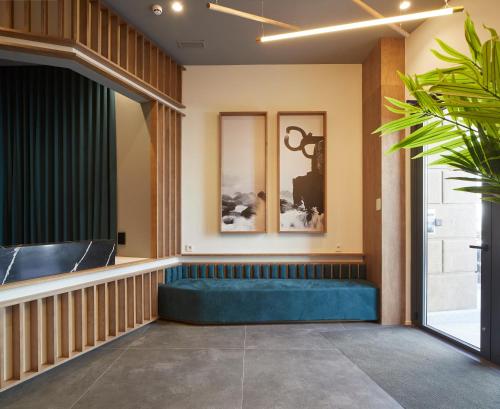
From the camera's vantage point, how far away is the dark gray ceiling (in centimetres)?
325

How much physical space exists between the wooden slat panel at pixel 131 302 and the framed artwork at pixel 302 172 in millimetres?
2236

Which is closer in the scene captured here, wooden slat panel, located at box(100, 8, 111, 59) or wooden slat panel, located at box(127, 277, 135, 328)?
wooden slat panel, located at box(100, 8, 111, 59)

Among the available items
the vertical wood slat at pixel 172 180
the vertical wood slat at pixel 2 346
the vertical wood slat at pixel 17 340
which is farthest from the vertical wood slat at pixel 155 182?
the vertical wood slat at pixel 2 346

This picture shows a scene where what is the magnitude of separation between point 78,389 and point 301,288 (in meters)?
2.64

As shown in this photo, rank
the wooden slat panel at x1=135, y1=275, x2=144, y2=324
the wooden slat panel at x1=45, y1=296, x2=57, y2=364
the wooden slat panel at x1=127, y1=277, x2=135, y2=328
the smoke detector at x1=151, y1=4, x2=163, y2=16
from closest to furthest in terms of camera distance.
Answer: the wooden slat panel at x1=45, y1=296, x2=57, y2=364 → the smoke detector at x1=151, y1=4, x2=163, y2=16 → the wooden slat panel at x1=127, y1=277, x2=135, y2=328 → the wooden slat panel at x1=135, y1=275, x2=144, y2=324

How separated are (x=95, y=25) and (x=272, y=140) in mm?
2656

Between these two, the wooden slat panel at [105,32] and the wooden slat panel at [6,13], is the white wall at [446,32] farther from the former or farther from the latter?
the wooden slat panel at [6,13]

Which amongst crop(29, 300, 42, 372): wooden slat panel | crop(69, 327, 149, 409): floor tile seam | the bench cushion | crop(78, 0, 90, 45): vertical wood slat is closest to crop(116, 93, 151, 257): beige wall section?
the bench cushion

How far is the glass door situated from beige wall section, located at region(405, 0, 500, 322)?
0.78 ft

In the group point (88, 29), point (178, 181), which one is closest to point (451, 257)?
point (178, 181)

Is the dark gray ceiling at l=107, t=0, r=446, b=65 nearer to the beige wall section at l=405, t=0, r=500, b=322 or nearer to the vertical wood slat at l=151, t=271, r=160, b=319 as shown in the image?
the beige wall section at l=405, t=0, r=500, b=322

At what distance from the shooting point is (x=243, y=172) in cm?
440

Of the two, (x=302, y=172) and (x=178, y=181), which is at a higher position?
(x=302, y=172)

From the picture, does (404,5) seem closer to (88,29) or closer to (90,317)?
(88,29)
